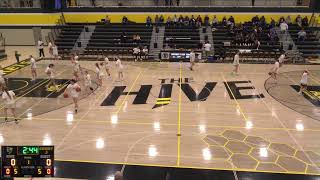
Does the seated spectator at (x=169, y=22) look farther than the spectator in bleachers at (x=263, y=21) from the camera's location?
Yes

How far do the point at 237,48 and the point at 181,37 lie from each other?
18.1 feet

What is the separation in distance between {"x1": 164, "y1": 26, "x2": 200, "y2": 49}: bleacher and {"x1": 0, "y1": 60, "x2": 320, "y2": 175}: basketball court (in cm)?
825

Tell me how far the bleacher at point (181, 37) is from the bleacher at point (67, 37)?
30.0 feet

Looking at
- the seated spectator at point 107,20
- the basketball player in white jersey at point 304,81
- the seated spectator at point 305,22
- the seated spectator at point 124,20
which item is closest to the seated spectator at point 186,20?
the seated spectator at point 124,20

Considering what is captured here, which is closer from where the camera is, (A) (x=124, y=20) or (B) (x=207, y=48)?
(B) (x=207, y=48)

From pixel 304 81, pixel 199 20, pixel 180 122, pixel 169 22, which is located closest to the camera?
pixel 180 122

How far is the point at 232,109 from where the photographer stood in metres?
17.0

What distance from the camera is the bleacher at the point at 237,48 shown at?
29.5m

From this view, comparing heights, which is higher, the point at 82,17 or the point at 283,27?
the point at 82,17

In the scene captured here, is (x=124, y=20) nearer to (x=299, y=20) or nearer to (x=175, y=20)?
(x=175, y=20)

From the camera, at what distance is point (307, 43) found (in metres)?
31.5

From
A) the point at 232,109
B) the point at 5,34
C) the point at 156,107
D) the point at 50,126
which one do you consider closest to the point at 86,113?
the point at 50,126
